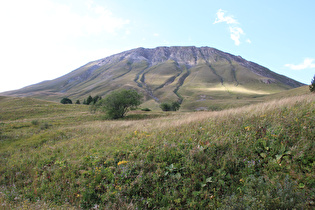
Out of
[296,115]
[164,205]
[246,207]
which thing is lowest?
[164,205]

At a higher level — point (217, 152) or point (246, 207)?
point (217, 152)

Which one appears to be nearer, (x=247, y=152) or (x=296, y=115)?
(x=247, y=152)

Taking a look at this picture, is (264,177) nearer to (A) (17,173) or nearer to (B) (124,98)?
(A) (17,173)

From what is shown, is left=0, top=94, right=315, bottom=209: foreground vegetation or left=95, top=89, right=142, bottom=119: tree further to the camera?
left=95, top=89, right=142, bottom=119: tree

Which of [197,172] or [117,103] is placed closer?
[197,172]

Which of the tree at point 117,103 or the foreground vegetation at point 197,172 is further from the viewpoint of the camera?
the tree at point 117,103

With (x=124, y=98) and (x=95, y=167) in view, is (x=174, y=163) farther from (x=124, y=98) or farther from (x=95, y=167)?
(x=124, y=98)

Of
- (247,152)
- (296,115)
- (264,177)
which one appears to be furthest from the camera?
(296,115)

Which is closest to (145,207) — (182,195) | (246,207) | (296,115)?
(182,195)

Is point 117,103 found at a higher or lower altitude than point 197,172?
higher

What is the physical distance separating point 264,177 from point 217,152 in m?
1.40

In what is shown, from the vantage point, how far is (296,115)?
5555 mm

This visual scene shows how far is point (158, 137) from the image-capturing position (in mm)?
6980

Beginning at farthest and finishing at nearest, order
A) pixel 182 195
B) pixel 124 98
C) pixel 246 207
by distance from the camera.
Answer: pixel 124 98 < pixel 182 195 < pixel 246 207
